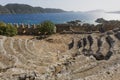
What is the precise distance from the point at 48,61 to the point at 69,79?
10.7m

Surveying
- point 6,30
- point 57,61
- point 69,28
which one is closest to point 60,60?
point 57,61

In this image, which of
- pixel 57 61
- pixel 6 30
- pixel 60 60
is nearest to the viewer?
pixel 57 61

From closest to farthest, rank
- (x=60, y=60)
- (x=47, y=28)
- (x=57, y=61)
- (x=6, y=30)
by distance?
(x=57, y=61)
(x=60, y=60)
(x=6, y=30)
(x=47, y=28)

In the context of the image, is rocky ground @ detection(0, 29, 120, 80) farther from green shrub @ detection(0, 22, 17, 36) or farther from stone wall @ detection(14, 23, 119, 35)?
stone wall @ detection(14, 23, 119, 35)

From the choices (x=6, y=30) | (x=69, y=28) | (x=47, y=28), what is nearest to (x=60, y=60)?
(x=6, y=30)

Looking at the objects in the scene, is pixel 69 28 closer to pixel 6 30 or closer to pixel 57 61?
pixel 6 30

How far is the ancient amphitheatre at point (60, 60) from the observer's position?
17266 mm

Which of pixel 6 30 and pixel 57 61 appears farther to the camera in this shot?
pixel 6 30

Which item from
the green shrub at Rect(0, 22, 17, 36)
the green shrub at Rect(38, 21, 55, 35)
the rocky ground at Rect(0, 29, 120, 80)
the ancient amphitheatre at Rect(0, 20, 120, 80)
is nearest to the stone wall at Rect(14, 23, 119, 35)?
the green shrub at Rect(38, 21, 55, 35)

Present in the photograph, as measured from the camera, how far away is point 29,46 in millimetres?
34219

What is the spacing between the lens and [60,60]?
28016 millimetres

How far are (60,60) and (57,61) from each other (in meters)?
0.68

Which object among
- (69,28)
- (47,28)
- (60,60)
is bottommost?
(60,60)

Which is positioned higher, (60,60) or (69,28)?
(69,28)
